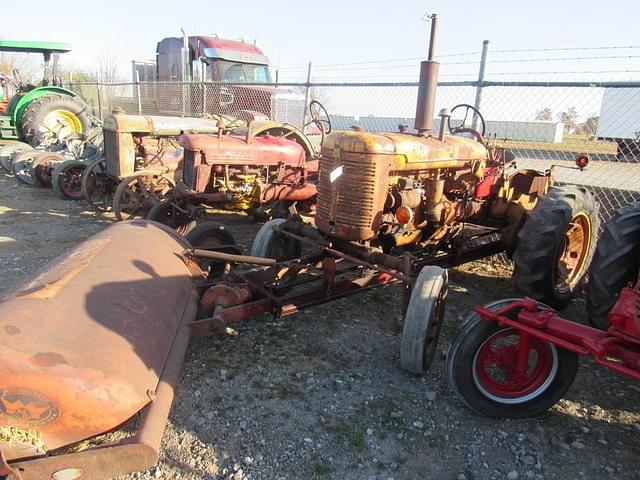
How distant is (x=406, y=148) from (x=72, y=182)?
Answer: 6.30 metres

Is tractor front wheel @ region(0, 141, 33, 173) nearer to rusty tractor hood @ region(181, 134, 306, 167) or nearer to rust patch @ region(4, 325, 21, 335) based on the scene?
rusty tractor hood @ region(181, 134, 306, 167)

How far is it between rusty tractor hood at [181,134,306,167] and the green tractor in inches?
260

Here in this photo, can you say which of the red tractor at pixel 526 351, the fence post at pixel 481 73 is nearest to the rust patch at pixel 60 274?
the red tractor at pixel 526 351

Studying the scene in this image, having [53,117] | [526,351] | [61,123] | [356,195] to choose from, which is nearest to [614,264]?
[526,351]

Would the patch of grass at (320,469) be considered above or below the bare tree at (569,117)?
below

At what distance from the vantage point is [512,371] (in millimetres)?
2723

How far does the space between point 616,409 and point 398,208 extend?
1850 mm

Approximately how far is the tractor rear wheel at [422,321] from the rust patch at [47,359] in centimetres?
187

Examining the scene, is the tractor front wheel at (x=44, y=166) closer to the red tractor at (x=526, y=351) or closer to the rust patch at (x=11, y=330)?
the rust patch at (x=11, y=330)

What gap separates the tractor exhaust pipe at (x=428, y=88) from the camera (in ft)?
12.1

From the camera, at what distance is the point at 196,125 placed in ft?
23.9

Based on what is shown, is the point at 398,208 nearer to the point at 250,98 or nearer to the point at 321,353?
the point at 321,353

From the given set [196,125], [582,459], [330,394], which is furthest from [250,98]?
[582,459]

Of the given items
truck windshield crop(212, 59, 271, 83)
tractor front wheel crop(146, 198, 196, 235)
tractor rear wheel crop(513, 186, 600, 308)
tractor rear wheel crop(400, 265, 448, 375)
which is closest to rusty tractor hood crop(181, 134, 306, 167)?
tractor front wheel crop(146, 198, 196, 235)
